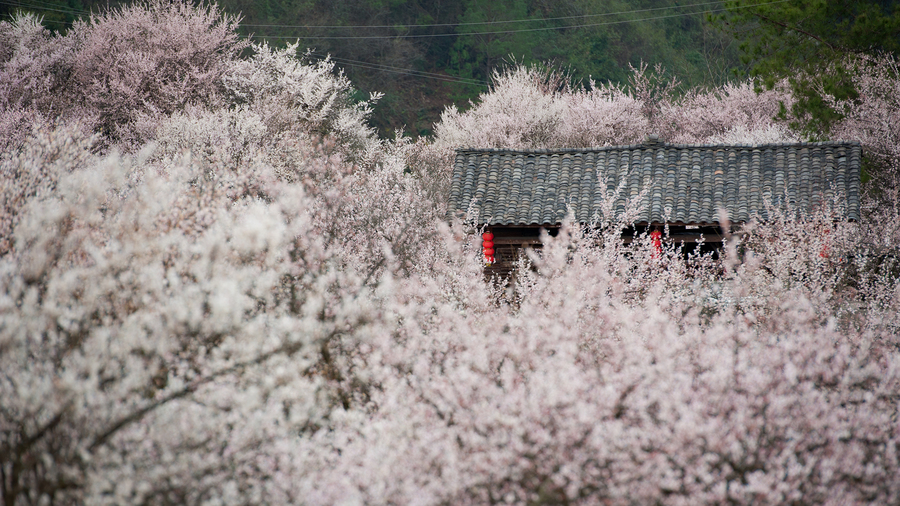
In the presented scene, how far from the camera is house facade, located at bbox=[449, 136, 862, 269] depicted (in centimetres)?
1634

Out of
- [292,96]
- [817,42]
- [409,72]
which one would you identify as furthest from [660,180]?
[409,72]

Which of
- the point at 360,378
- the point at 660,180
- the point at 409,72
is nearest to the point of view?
the point at 360,378

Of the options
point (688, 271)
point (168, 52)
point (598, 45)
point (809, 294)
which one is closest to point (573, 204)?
point (688, 271)

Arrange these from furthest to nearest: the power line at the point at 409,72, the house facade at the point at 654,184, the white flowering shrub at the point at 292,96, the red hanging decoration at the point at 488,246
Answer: the power line at the point at 409,72 → the white flowering shrub at the point at 292,96 → the red hanging decoration at the point at 488,246 → the house facade at the point at 654,184

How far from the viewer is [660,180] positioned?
17672mm

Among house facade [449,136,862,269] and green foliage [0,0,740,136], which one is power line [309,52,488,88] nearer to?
green foliage [0,0,740,136]

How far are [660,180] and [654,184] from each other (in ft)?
1.10

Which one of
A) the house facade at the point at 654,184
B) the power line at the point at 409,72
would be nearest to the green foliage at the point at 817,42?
the house facade at the point at 654,184

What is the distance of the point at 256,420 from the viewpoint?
5.11 meters

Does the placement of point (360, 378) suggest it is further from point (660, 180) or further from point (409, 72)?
point (409, 72)

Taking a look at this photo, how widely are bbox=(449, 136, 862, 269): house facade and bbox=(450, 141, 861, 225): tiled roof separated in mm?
27

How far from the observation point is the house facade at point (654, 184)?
16344 mm

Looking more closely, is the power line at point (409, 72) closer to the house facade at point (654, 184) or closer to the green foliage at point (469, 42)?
the green foliage at point (469, 42)

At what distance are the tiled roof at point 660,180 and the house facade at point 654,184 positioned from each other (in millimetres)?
27
